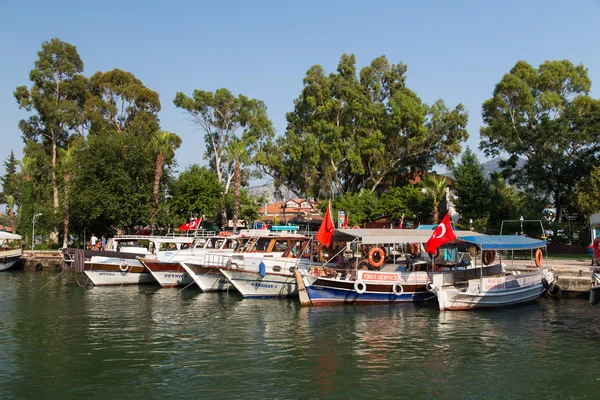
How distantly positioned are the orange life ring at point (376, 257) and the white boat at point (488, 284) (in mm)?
2326

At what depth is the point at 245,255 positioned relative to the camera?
1055 inches

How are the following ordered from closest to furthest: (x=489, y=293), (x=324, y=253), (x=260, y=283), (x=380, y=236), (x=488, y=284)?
(x=489, y=293), (x=488, y=284), (x=380, y=236), (x=260, y=283), (x=324, y=253)

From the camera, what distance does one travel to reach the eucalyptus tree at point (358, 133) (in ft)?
173

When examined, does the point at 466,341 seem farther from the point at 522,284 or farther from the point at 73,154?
the point at 73,154

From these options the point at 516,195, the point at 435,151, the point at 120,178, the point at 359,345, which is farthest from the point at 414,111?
the point at 359,345

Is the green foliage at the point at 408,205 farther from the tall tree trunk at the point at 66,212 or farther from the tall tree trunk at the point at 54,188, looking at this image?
the tall tree trunk at the point at 54,188

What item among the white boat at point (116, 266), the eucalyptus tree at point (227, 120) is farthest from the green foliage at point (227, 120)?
the white boat at point (116, 266)

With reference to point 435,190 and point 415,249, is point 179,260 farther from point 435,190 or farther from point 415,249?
point 435,190

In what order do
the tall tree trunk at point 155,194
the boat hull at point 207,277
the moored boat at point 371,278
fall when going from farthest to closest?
the tall tree trunk at point 155,194 → the boat hull at point 207,277 → the moored boat at point 371,278

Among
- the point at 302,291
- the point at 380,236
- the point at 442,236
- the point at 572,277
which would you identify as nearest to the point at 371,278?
the point at 380,236

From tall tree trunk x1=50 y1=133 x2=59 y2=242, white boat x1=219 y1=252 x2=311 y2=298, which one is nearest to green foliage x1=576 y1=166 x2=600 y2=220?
white boat x1=219 y1=252 x2=311 y2=298

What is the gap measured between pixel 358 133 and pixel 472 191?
12.3 meters

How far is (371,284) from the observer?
77.0 feet

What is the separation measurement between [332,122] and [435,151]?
1085cm
